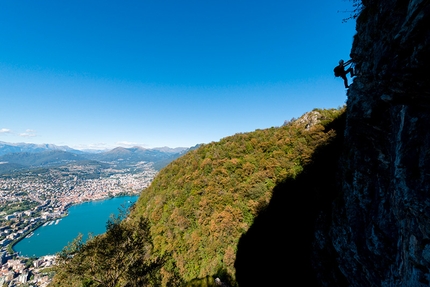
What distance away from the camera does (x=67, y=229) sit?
70562 millimetres

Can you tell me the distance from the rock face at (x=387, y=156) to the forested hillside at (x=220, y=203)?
10.5 meters

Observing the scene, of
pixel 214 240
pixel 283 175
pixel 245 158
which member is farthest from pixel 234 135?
pixel 214 240

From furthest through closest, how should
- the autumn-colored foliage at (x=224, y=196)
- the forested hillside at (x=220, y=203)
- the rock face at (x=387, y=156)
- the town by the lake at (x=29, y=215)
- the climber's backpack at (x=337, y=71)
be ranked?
1. the town by the lake at (x=29, y=215)
2. the autumn-colored foliage at (x=224, y=196)
3. the forested hillside at (x=220, y=203)
4. the climber's backpack at (x=337, y=71)
5. the rock face at (x=387, y=156)

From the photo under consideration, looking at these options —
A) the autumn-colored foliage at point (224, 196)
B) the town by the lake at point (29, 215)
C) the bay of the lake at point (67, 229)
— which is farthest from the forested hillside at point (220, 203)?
the bay of the lake at point (67, 229)

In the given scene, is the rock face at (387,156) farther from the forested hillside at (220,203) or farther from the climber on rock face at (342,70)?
the forested hillside at (220,203)

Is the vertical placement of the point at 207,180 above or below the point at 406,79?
below

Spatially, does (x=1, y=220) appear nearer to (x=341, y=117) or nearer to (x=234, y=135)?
(x=234, y=135)

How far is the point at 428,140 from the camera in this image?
14.2ft

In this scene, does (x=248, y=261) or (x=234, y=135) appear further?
(x=234, y=135)

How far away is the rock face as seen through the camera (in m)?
4.51

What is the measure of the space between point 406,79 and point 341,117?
19.7 metres

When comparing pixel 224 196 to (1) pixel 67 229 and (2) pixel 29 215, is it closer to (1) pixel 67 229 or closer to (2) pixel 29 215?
(1) pixel 67 229

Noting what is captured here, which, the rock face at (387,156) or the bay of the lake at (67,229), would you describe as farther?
the bay of the lake at (67,229)

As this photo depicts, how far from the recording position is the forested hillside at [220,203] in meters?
19.4
